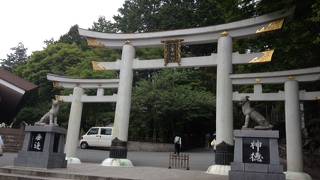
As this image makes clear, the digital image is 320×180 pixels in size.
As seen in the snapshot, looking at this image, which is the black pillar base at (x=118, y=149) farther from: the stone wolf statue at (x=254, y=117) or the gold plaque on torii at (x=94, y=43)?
the stone wolf statue at (x=254, y=117)

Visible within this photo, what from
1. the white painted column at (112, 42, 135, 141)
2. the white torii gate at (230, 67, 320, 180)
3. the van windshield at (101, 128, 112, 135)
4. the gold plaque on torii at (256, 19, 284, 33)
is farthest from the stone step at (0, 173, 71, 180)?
the van windshield at (101, 128, 112, 135)

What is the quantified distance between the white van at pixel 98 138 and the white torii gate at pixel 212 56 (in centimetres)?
984

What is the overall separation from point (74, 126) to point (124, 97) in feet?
11.4

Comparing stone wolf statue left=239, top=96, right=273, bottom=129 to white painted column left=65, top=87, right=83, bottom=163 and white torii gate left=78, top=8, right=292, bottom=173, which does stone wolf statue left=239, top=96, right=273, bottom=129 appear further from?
white painted column left=65, top=87, right=83, bottom=163

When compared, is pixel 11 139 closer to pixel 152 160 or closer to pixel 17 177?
pixel 152 160

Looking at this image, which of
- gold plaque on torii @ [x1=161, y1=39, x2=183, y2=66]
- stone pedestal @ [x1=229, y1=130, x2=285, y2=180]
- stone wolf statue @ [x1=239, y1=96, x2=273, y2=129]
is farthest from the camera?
gold plaque on torii @ [x1=161, y1=39, x2=183, y2=66]

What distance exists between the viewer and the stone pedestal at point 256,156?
381 inches

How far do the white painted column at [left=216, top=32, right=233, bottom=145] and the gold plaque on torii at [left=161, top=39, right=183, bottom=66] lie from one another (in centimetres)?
174

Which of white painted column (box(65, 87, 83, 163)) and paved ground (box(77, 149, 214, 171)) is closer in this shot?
white painted column (box(65, 87, 83, 163))

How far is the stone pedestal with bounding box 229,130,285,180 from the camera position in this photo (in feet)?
31.8

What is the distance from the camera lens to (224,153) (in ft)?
41.4

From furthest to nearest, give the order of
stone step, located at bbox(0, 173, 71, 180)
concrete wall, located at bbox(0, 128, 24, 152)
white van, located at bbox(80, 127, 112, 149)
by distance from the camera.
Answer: white van, located at bbox(80, 127, 112, 149)
concrete wall, located at bbox(0, 128, 24, 152)
stone step, located at bbox(0, 173, 71, 180)

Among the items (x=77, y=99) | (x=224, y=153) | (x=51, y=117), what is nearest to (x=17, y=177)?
(x=51, y=117)

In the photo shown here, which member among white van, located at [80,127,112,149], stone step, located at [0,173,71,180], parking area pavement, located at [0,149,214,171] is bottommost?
stone step, located at [0,173,71,180]
